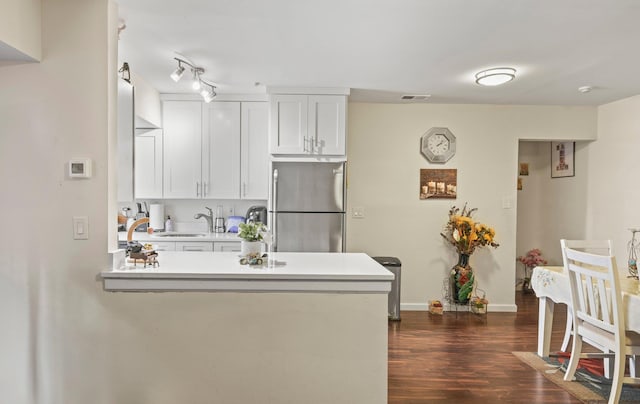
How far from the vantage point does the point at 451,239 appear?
14.6ft

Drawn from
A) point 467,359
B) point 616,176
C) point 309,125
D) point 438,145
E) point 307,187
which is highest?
point 309,125

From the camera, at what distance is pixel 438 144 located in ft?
14.7

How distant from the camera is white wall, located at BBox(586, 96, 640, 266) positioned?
13.3 feet

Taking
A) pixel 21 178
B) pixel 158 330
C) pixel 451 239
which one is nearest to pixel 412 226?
pixel 451 239

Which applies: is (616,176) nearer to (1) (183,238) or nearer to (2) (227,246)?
(2) (227,246)

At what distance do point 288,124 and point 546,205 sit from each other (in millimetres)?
3962

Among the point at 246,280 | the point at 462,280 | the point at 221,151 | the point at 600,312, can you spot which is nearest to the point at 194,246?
the point at 221,151

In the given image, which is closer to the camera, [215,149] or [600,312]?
[600,312]

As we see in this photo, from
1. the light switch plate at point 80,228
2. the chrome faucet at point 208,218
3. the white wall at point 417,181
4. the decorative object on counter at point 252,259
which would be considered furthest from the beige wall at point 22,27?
the white wall at point 417,181

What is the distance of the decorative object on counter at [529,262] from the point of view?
527 cm

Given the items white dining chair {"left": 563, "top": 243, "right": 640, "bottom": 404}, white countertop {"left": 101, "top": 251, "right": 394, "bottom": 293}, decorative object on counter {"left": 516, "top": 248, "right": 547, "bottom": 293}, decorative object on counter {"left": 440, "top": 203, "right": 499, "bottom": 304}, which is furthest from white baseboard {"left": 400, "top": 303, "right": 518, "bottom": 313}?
white countertop {"left": 101, "top": 251, "right": 394, "bottom": 293}

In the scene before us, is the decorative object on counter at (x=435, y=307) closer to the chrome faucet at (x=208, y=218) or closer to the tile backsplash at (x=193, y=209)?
the tile backsplash at (x=193, y=209)

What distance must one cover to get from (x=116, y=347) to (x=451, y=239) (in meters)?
3.58

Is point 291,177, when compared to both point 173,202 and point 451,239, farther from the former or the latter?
point 451,239
